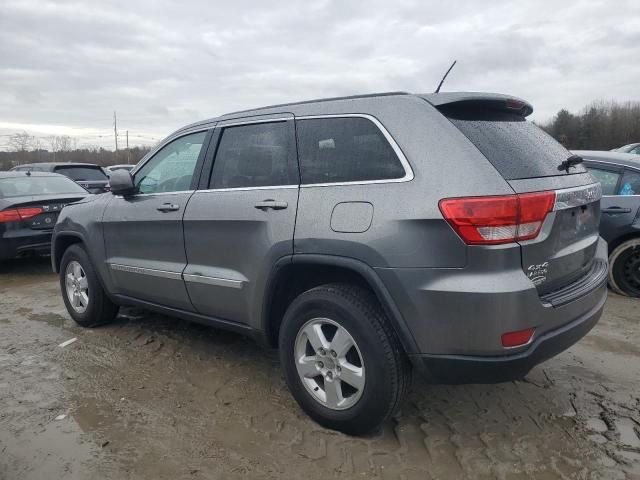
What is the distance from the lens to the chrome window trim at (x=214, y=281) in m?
3.30

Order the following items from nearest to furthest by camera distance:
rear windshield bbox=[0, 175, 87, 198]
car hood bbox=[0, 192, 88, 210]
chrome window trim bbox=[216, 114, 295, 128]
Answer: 1. chrome window trim bbox=[216, 114, 295, 128]
2. car hood bbox=[0, 192, 88, 210]
3. rear windshield bbox=[0, 175, 87, 198]

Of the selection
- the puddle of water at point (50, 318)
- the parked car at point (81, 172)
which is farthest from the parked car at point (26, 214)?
the parked car at point (81, 172)

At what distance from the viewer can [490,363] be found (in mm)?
2424

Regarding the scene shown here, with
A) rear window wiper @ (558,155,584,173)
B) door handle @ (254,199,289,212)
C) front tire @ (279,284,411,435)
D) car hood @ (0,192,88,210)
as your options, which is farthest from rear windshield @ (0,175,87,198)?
rear window wiper @ (558,155,584,173)

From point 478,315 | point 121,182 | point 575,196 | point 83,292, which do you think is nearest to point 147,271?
point 121,182

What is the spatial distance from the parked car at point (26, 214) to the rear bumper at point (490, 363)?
6.29 meters

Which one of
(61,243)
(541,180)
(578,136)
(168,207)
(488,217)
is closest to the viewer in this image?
(488,217)

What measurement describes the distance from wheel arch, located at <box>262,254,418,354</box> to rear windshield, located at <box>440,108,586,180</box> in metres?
0.81

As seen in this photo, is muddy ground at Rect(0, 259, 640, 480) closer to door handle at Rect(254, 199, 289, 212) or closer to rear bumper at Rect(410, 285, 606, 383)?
rear bumper at Rect(410, 285, 606, 383)

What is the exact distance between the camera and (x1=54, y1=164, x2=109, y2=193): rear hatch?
39.9 ft

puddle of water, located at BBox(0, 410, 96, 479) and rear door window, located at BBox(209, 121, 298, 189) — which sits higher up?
rear door window, located at BBox(209, 121, 298, 189)

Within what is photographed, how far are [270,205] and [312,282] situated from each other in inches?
20.1

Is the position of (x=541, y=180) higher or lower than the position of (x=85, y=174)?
lower

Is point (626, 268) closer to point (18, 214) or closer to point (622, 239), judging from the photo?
point (622, 239)
